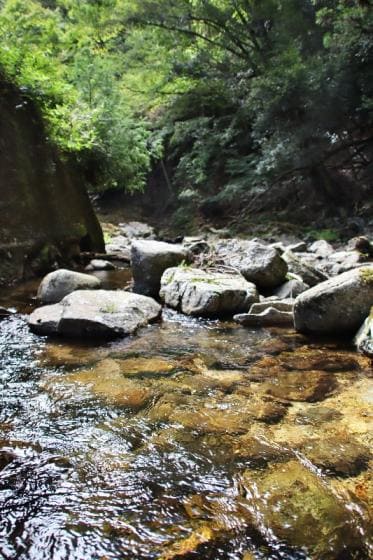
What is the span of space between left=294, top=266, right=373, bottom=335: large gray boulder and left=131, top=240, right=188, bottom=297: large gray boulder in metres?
2.66

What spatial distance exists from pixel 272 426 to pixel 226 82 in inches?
549

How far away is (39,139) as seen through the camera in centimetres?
832

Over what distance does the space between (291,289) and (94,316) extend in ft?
9.41

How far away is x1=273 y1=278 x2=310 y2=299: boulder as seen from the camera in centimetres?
588

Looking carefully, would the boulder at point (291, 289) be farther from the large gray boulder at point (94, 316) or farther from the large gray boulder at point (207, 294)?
the large gray boulder at point (94, 316)

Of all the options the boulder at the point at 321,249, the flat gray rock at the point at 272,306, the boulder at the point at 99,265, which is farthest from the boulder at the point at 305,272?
the boulder at the point at 99,265

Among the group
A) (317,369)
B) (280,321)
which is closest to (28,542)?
(317,369)

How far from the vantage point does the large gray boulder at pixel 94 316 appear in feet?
14.7

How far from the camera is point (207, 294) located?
5.34 m

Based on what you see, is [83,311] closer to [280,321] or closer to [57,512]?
[280,321]

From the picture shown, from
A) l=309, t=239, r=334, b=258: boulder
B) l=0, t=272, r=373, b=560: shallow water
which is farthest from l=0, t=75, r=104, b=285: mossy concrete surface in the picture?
l=309, t=239, r=334, b=258: boulder

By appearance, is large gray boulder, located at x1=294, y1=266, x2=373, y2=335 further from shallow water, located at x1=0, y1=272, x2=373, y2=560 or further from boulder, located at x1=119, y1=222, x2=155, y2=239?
boulder, located at x1=119, y1=222, x2=155, y2=239

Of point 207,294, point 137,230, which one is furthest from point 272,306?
point 137,230

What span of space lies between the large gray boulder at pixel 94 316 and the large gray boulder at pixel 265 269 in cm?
179
